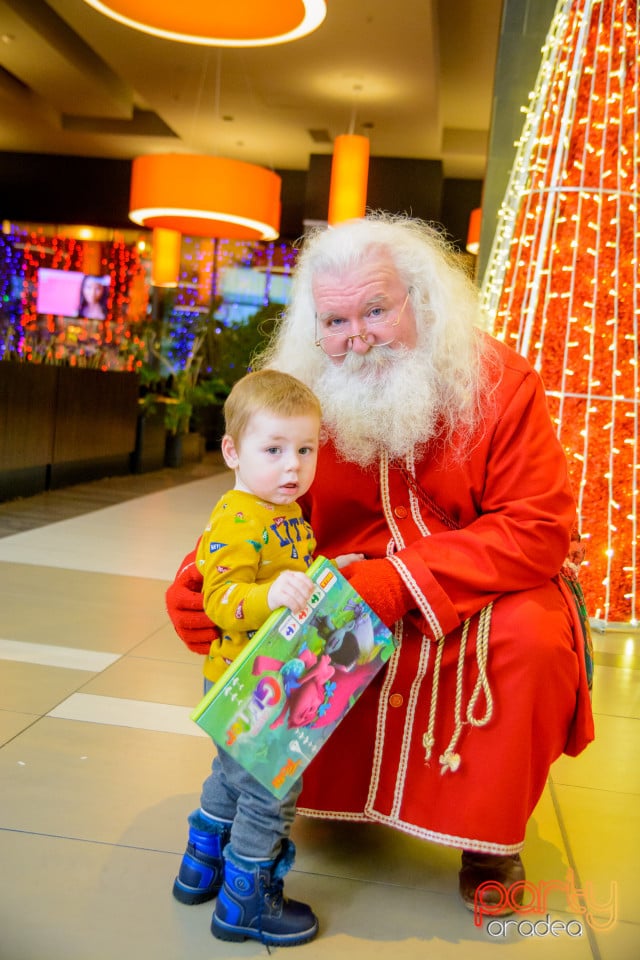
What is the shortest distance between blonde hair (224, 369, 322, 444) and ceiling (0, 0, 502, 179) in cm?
716

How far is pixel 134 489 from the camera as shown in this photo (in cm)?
777

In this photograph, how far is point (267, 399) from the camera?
5.08ft

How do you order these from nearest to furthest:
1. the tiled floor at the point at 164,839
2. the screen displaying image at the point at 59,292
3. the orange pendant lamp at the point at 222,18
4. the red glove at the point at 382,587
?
the tiled floor at the point at 164,839
the red glove at the point at 382,587
the orange pendant lamp at the point at 222,18
the screen displaying image at the point at 59,292

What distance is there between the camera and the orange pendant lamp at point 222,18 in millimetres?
5129

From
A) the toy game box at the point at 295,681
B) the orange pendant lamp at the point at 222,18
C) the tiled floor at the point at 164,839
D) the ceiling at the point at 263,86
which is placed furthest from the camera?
the ceiling at the point at 263,86

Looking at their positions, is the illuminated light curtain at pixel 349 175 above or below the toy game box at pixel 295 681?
above

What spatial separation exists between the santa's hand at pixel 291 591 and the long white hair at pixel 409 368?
528 millimetres

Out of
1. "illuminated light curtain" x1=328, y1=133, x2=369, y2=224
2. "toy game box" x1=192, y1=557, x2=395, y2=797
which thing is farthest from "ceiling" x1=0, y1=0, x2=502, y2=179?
"toy game box" x1=192, y1=557, x2=395, y2=797

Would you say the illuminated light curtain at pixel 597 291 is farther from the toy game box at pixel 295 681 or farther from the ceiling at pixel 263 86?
the ceiling at pixel 263 86

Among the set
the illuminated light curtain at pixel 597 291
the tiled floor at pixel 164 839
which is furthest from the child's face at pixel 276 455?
the illuminated light curtain at pixel 597 291

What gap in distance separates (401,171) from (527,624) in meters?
12.3

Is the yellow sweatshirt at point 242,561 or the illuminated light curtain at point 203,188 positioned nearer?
the yellow sweatshirt at point 242,561

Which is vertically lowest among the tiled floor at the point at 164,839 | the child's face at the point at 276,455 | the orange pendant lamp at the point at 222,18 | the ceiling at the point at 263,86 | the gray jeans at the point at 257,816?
the tiled floor at the point at 164,839

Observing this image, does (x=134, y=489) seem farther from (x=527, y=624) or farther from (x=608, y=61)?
(x=527, y=624)
